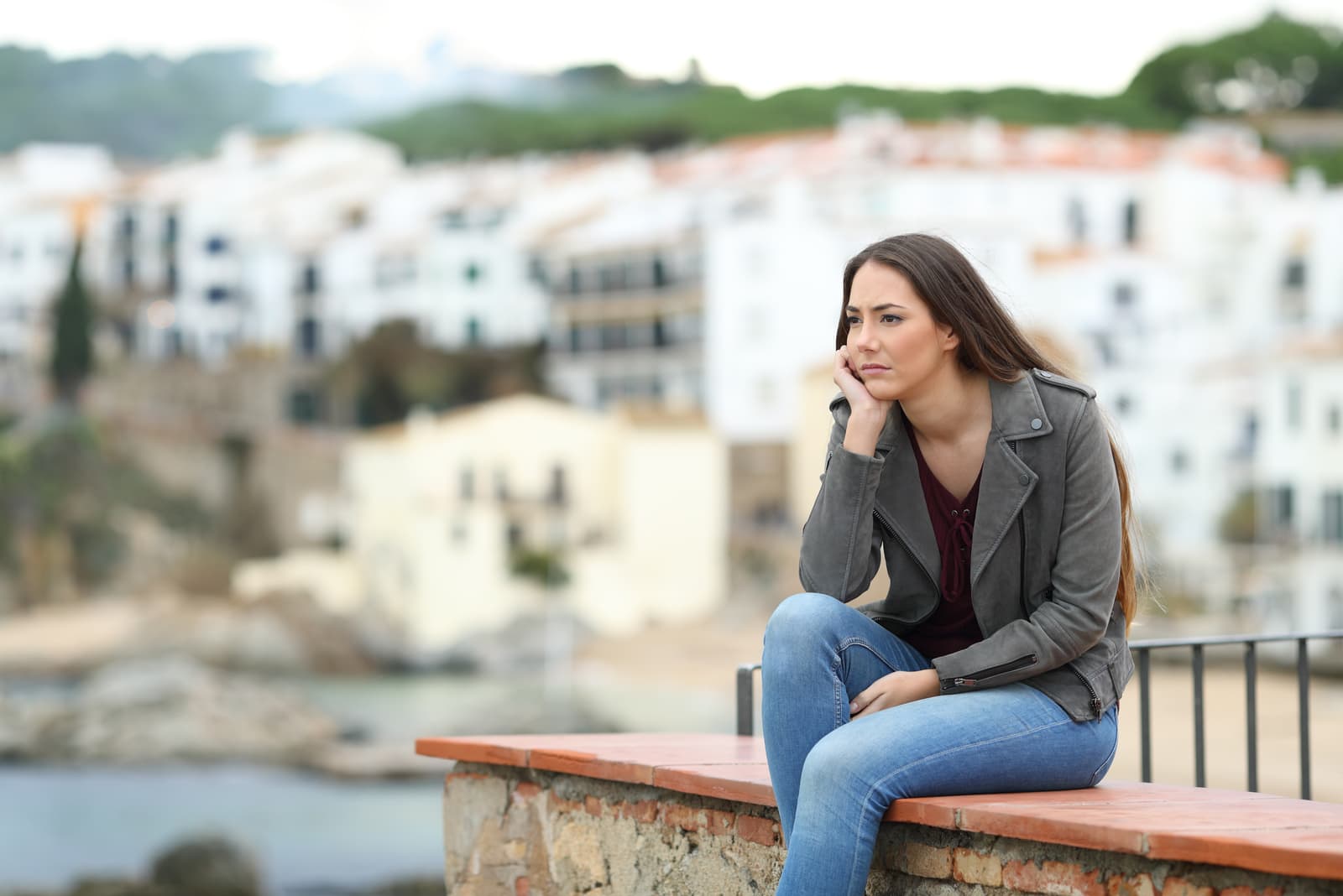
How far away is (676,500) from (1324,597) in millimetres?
11427

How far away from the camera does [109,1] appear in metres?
42.8

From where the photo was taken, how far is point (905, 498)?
208 cm

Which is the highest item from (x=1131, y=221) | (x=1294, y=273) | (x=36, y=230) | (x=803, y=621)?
(x=36, y=230)

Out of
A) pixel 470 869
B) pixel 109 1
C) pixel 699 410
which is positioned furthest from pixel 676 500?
pixel 470 869

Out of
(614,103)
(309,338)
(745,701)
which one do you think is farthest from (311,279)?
(745,701)

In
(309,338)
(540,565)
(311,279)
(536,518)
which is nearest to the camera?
(540,565)

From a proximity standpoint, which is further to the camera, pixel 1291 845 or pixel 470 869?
pixel 470 869

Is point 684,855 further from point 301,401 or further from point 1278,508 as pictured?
point 301,401

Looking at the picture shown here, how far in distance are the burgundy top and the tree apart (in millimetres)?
34664

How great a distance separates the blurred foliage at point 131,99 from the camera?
3994cm

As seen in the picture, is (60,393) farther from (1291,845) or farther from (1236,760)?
(1291,845)

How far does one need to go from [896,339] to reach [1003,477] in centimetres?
21

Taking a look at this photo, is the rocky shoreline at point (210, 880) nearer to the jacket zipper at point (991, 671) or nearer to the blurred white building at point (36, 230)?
the blurred white building at point (36, 230)

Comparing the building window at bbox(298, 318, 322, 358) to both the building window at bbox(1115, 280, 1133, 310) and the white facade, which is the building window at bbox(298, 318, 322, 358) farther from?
the building window at bbox(1115, 280, 1133, 310)
